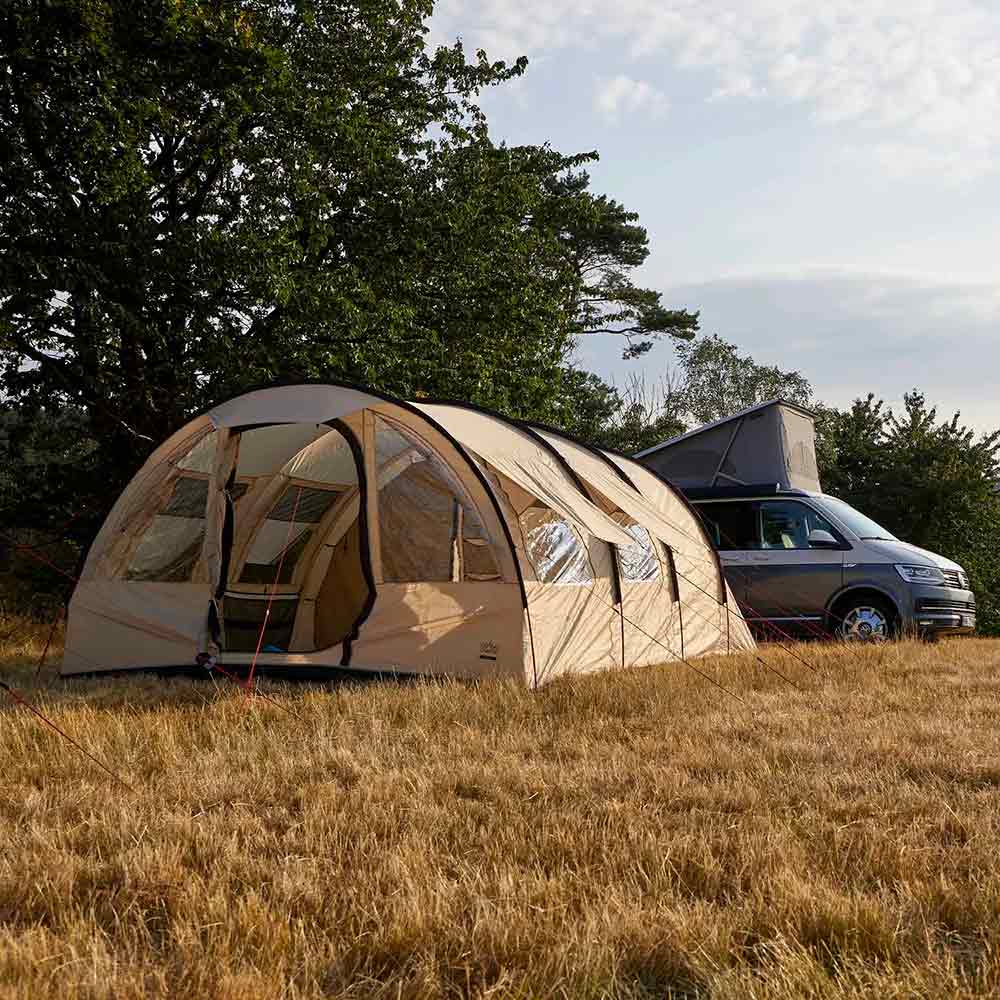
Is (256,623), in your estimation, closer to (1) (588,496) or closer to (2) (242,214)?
(1) (588,496)

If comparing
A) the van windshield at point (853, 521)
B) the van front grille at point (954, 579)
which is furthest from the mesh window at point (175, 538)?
the van front grille at point (954, 579)

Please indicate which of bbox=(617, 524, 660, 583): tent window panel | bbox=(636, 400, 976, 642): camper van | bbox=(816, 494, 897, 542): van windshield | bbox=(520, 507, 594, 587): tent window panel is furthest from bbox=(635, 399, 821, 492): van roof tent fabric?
bbox=(520, 507, 594, 587): tent window panel

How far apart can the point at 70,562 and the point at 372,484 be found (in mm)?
8558

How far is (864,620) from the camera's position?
37.1ft

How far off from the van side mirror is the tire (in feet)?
1.97

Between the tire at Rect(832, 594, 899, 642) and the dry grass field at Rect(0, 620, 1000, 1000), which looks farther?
the tire at Rect(832, 594, 899, 642)

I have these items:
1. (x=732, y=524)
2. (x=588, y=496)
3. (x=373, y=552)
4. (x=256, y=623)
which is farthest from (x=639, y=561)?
(x=256, y=623)

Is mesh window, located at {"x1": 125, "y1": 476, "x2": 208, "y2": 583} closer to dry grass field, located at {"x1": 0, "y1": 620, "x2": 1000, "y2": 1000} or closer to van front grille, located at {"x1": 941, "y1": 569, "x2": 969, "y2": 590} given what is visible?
dry grass field, located at {"x1": 0, "y1": 620, "x2": 1000, "y2": 1000}

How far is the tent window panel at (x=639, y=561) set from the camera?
30.5 feet

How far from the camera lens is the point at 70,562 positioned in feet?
49.9

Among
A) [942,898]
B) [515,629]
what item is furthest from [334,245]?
[942,898]

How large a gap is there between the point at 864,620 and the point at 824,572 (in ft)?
2.10

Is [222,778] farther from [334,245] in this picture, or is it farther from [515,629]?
[334,245]

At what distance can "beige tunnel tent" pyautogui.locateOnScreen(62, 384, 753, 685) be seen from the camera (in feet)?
25.3
